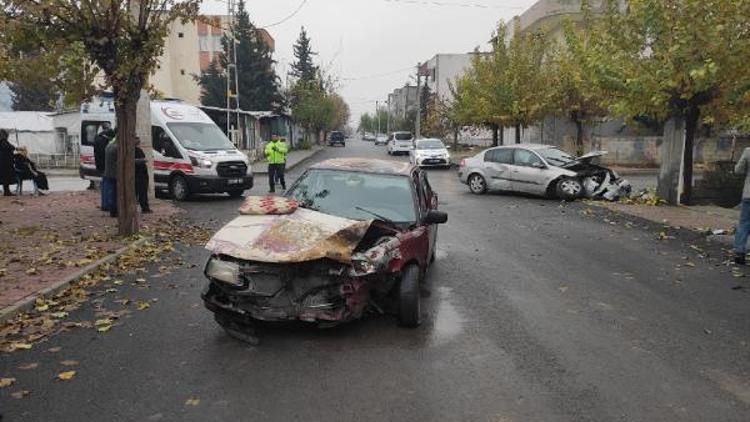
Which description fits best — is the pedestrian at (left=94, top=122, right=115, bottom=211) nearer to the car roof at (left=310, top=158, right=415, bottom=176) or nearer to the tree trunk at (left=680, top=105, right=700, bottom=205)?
the car roof at (left=310, top=158, right=415, bottom=176)

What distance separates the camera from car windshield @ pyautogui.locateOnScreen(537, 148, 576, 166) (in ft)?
55.5

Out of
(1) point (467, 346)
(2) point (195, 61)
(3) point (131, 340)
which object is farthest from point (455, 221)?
(2) point (195, 61)

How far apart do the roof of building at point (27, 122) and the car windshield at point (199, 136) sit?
23.8 m

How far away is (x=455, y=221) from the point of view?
12719mm

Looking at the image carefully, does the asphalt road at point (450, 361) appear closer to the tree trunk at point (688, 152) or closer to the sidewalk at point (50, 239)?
the sidewalk at point (50, 239)

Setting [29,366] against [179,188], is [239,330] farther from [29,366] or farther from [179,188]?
[179,188]

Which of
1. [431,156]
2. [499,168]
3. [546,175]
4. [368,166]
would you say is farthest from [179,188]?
[431,156]

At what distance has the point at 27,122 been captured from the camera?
3644 centimetres

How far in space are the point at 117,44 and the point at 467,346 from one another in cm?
739

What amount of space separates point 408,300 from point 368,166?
7.22ft

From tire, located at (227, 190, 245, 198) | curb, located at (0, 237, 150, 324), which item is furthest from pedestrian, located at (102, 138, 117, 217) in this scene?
tire, located at (227, 190, 245, 198)

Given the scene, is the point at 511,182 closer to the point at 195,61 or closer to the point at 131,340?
the point at 131,340

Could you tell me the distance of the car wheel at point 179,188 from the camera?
16078mm

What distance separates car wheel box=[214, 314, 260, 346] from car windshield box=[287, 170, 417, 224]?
5.32 feet
